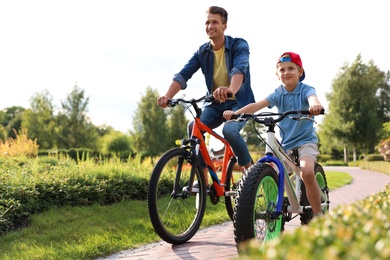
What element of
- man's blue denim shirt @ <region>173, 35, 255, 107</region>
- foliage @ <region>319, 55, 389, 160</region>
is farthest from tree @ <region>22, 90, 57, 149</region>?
man's blue denim shirt @ <region>173, 35, 255, 107</region>

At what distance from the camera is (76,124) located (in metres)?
42.3

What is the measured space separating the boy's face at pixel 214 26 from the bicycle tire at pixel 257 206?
2143 mm

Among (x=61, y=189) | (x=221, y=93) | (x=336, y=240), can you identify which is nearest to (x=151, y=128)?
(x=61, y=189)

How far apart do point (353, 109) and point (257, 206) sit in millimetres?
41890

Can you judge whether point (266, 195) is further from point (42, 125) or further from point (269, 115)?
point (42, 125)

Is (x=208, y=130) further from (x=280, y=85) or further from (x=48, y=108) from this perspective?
(x=48, y=108)

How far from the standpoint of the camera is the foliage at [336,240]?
1.25 metres

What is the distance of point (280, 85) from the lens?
460 cm

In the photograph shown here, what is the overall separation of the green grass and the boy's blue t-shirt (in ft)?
6.22

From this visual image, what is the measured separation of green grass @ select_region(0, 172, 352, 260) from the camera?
458 centimetres

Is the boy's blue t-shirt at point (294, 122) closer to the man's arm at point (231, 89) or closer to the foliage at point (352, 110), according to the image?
the man's arm at point (231, 89)

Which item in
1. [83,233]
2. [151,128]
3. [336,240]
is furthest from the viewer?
[151,128]

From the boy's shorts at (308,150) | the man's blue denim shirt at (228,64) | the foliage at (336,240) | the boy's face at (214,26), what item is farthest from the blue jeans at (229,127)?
the foliage at (336,240)

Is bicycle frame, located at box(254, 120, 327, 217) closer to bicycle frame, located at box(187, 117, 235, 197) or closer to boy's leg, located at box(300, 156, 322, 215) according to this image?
A: boy's leg, located at box(300, 156, 322, 215)
